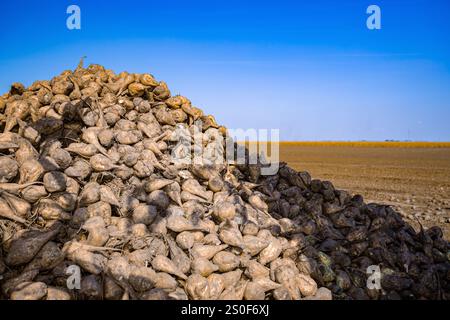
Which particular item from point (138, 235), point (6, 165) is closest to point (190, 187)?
point (138, 235)

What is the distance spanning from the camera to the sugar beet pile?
353cm

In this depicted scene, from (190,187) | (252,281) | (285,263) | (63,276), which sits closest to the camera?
(63,276)

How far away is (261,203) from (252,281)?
1681 millimetres

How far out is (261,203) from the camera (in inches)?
211

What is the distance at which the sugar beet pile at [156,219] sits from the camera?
3.53 m

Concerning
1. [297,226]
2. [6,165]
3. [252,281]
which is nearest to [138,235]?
[252,281]

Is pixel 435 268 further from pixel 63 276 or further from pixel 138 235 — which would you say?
pixel 63 276

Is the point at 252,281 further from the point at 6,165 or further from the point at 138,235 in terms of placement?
the point at 6,165

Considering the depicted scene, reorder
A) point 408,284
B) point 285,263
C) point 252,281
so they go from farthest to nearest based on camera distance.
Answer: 1. point 408,284
2. point 285,263
3. point 252,281

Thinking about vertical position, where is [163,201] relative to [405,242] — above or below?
above

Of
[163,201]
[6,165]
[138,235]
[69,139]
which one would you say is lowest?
[138,235]

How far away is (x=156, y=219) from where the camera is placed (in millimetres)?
4238
